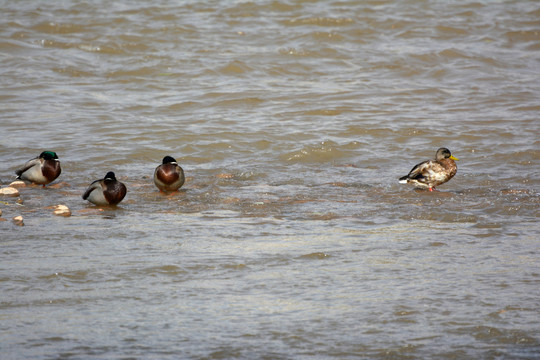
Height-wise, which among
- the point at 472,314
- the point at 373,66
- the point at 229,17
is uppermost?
the point at 229,17

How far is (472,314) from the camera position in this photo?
480 cm

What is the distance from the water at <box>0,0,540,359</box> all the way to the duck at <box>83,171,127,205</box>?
138 millimetres

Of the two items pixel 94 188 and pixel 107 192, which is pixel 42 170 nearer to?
pixel 94 188

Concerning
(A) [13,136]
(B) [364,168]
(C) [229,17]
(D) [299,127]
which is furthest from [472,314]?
(C) [229,17]

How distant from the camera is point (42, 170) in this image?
8625 millimetres

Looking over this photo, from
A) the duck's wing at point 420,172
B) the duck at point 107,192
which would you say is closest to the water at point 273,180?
the duck at point 107,192

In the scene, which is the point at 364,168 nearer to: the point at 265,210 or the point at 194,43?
the point at 265,210

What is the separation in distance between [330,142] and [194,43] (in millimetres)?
7344

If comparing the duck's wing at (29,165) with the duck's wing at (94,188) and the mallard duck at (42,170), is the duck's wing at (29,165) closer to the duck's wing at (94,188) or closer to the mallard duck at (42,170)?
the mallard duck at (42,170)

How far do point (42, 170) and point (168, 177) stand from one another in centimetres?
150

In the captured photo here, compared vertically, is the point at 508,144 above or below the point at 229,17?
below

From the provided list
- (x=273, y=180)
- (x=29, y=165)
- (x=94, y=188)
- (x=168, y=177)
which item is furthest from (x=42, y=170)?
(x=273, y=180)

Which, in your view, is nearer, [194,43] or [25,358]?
[25,358]

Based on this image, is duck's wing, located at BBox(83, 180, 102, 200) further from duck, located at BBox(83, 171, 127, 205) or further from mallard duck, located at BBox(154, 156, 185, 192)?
mallard duck, located at BBox(154, 156, 185, 192)
